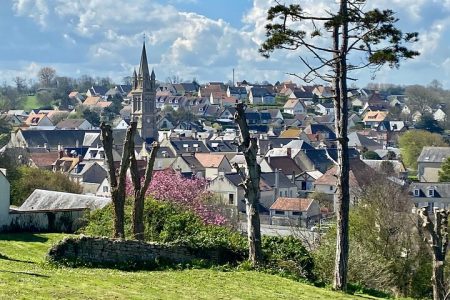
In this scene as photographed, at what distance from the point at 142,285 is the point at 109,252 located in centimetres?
306

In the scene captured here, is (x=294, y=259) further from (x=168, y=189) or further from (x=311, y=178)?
(x=311, y=178)

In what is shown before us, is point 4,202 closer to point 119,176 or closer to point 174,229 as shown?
point 174,229

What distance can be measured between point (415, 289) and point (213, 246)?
1169 cm

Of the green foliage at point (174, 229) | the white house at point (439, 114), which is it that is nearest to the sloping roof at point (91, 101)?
the white house at point (439, 114)

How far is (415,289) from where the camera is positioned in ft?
93.0

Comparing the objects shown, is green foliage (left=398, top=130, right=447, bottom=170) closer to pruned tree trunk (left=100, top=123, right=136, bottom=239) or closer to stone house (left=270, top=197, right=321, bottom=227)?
stone house (left=270, top=197, right=321, bottom=227)

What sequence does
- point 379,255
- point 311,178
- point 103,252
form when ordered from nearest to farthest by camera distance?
point 103,252 < point 379,255 < point 311,178

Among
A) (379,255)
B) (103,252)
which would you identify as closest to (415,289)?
(379,255)

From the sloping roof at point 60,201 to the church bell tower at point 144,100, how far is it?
293 ft

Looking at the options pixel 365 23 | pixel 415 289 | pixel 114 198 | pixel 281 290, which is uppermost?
pixel 365 23

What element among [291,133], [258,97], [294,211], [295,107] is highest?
[258,97]

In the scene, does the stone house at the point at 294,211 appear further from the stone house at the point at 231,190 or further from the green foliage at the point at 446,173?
the green foliage at the point at 446,173

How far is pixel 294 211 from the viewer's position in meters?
65.0

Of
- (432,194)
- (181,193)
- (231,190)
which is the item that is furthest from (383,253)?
(432,194)
